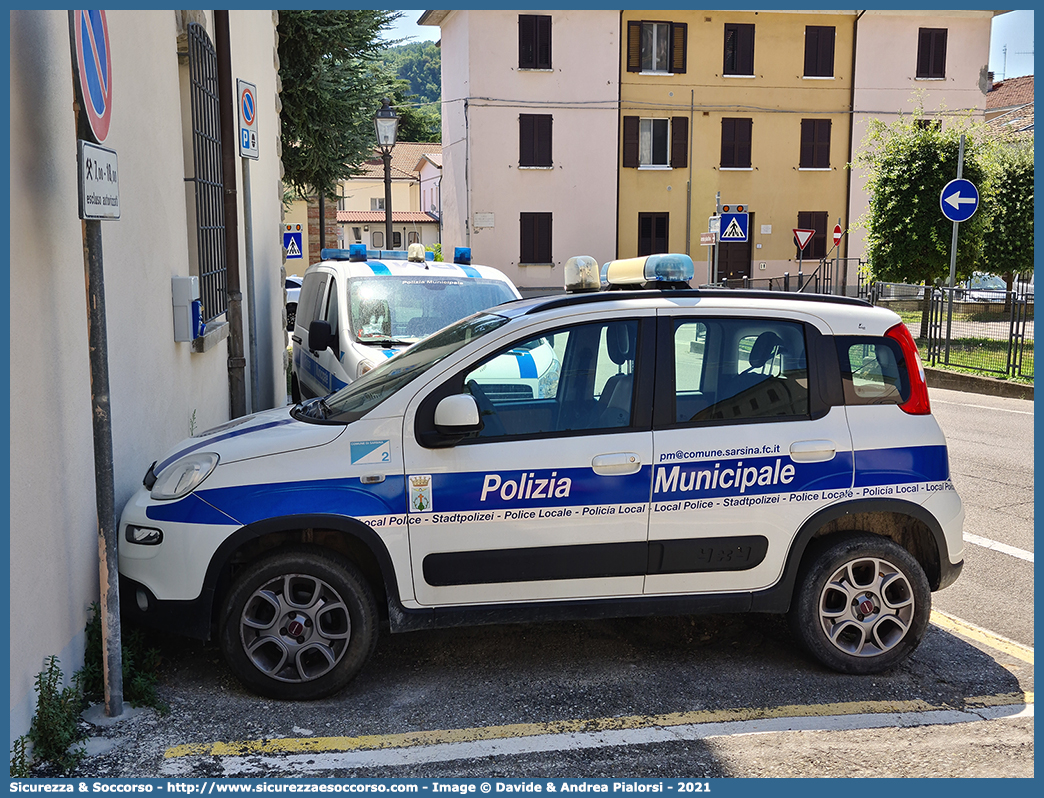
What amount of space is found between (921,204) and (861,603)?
62.7ft

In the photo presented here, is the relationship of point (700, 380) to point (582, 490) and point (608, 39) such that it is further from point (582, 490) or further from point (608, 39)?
point (608, 39)

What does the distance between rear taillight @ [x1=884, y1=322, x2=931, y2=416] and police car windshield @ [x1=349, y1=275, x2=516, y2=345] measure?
447 cm

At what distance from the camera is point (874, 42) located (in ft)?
133

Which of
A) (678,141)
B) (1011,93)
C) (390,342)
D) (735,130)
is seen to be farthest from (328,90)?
(1011,93)

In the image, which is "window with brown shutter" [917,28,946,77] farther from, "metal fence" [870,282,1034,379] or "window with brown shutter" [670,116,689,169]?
"metal fence" [870,282,1034,379]

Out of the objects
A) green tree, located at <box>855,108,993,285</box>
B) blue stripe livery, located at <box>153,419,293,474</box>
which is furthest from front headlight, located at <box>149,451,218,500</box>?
green tree, located at <box>855,108,993,285</box>

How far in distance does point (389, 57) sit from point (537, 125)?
15689mm

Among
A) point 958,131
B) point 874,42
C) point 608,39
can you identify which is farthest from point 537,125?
point 958,131

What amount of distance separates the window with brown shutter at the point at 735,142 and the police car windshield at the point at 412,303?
33.5 m

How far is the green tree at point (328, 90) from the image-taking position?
19.7 meters

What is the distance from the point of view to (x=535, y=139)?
1543 inches

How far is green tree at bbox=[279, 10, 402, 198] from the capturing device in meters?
19.7

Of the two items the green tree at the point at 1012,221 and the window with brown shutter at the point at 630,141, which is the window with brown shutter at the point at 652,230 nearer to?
the window with brown shutter at the point at 630,141
